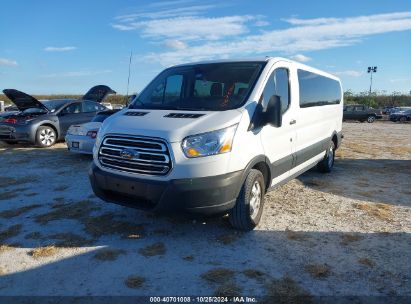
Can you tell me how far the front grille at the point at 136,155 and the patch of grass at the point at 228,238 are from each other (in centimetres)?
106

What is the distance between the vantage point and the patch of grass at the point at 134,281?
341 cm

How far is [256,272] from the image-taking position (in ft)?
12.0

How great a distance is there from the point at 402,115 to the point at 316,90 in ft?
104

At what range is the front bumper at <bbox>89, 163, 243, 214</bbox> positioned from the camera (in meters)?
4.01

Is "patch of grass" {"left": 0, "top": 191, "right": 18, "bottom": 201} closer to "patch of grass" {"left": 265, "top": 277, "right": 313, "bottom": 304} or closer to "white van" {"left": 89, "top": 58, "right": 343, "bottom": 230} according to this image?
"white van" {"left": 89, "top": 58, "right": 343, "bottom": 230}

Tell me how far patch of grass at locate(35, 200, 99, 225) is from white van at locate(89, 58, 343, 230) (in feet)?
2.81

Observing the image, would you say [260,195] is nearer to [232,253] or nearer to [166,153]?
[232,253]

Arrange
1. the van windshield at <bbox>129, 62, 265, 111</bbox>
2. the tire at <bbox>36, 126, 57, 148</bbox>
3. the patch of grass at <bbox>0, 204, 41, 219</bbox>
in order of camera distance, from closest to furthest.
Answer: the van windshield at <bbox>129, 62, 265, 111</bbox>, the patch of grass at <bbox>0, 204, 41, 219</bbox>, the tire at <bbox>36, 126, 57, 148</bbox>

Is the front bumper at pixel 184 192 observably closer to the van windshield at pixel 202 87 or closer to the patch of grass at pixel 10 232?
the van windshield at pixel 202 87

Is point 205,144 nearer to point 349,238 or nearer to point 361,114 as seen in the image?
point 349,238

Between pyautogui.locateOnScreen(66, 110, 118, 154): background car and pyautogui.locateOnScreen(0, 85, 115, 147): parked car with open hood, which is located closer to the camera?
pyautogui.locateOnScreen(66, 110, 118, 154): background car

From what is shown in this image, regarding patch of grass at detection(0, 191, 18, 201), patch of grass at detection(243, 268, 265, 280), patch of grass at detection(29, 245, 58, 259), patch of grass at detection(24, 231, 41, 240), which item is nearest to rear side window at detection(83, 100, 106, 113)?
patch of grass at detection(0, 191, 18, 201)

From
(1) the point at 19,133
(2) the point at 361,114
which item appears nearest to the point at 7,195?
(1) the point at 19,133

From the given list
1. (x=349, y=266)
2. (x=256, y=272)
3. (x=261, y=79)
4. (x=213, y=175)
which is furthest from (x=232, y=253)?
(x=261, y=79)
